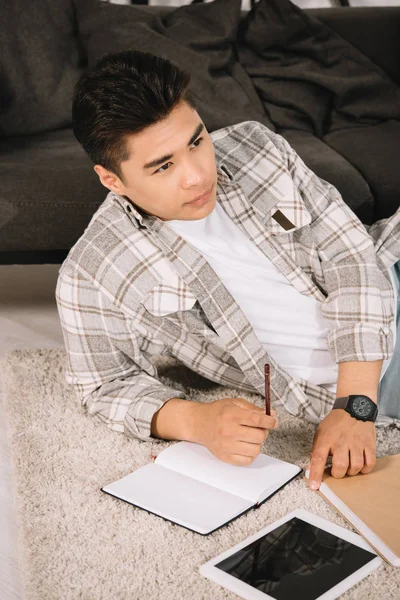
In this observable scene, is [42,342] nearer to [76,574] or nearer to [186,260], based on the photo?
[186,260]

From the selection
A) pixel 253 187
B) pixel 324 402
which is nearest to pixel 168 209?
pixel 253 187

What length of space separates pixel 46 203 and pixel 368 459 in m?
1.28

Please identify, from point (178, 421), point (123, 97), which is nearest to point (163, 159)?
point (123, 97)

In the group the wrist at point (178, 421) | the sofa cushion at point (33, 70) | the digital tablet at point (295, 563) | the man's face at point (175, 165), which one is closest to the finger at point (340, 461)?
the digital tablet at point (295, 563)

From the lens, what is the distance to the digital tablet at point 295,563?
1143mm

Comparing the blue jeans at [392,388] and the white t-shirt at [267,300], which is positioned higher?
the white t-shirt at [267,300]

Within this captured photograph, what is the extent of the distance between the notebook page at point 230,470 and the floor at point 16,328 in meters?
0.31

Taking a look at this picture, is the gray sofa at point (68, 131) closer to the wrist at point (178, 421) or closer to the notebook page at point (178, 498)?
the wrist at point (178, 421)

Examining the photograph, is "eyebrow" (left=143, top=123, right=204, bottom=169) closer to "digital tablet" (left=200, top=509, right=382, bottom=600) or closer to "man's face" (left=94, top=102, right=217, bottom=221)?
"man's face" (left=94, top=102, right=217, bottom=221)

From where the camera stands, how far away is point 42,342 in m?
2.28

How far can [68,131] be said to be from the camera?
9.08ft

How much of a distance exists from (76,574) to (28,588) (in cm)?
8

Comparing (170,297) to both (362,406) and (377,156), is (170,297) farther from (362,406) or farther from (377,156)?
(377,156)

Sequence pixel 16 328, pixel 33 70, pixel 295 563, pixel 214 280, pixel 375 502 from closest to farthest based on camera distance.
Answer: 1. pixel 295 563
2. pixel 375 502
3. pixel 214 280
4. pixel 16 328
5. pixel 33 70
